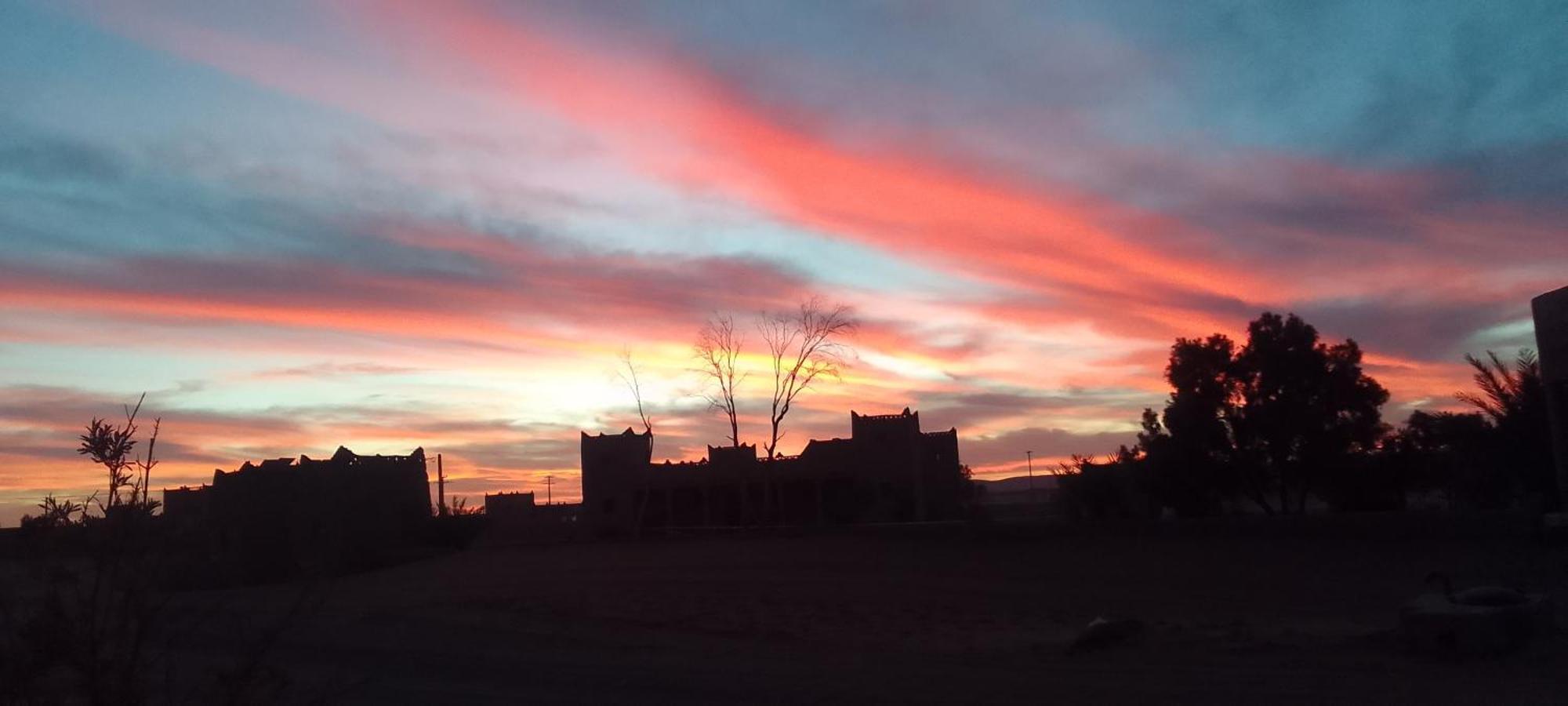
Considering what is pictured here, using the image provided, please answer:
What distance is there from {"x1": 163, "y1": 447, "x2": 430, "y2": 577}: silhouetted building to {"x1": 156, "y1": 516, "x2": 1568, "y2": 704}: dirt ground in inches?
168

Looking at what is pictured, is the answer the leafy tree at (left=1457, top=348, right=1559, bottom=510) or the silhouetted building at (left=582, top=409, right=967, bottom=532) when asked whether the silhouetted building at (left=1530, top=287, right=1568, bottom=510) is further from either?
the silhouetted building at (left=582, top=409, right=967, bottom=532)

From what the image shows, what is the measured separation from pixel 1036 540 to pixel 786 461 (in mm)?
20468

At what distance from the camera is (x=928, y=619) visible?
78.4 ft

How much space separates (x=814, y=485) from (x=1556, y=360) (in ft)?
97.9

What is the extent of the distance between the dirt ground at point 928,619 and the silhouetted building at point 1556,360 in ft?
7.32

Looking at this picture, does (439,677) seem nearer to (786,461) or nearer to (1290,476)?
(1290,476)

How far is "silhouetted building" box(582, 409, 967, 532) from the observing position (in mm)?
50938

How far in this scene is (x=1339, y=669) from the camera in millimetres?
15633

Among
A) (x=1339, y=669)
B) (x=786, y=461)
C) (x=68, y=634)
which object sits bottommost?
(x=1339, y=669)

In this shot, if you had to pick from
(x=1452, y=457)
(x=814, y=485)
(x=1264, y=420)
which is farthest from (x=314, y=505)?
(x=1452, y=457)

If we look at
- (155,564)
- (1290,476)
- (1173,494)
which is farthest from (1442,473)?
(155,564)

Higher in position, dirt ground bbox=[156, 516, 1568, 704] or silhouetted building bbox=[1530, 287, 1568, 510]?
silhouetted building bbox=[1530, 287, 1568, 510]

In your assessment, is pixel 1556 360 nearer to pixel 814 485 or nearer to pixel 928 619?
pixel 928 619

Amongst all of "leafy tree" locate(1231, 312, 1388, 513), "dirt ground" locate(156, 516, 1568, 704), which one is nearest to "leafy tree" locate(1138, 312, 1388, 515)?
"leafy tree" locate(1231, 312, 1388, 513)
